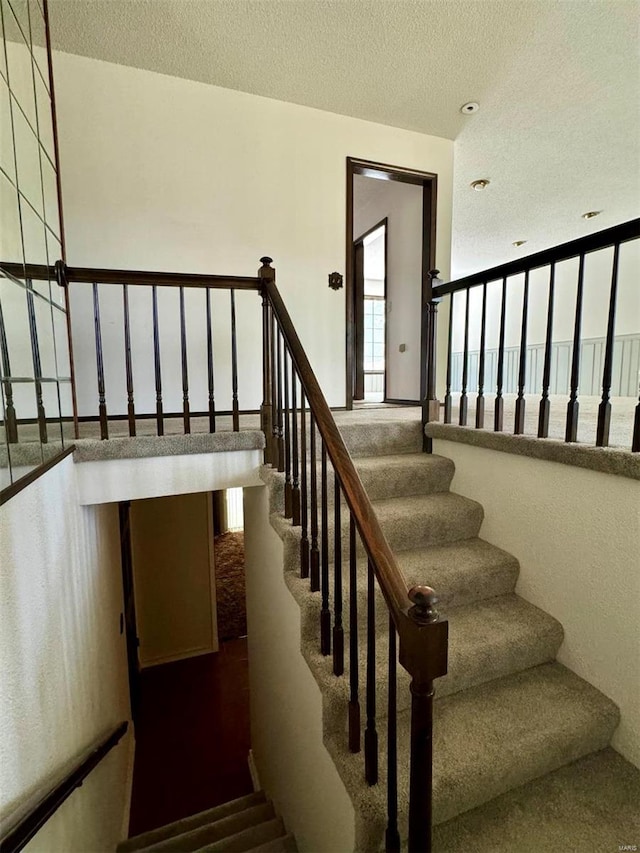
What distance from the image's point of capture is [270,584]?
216 centimetres

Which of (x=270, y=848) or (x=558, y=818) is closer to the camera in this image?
(x=558, y=818)

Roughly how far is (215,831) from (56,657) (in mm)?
1919

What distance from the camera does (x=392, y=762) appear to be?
3.50 feet

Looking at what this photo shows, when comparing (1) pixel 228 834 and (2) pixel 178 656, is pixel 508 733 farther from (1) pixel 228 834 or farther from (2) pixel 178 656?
(2) pixel 178 656

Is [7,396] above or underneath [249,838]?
above

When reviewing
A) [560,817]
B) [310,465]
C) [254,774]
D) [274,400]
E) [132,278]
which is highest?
[132,278]

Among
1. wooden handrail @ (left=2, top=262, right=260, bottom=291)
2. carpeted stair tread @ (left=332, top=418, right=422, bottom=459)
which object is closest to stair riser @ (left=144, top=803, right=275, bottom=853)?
carpeted stair tread @ (left=332, top=418, right=422, bottom=459)

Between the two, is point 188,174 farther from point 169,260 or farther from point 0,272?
point 0,272

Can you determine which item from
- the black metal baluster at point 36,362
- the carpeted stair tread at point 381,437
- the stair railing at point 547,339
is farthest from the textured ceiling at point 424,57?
the carpeted stair tread at point 381,437

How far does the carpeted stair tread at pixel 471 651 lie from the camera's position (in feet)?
4.77

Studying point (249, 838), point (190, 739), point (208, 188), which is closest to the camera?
point (249, 838)

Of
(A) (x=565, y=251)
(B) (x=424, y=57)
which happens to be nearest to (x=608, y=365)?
(A) (x=565, y=251)

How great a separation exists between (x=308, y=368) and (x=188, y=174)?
2367 millimetres

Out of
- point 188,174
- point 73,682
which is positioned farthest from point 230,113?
point 73,682
